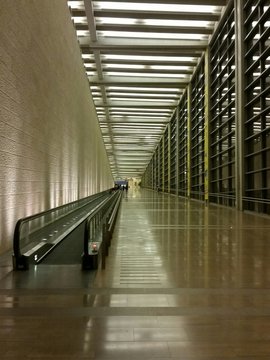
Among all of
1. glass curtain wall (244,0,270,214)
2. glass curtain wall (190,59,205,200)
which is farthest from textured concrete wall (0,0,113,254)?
glass curtain wall (190,59,205,200)

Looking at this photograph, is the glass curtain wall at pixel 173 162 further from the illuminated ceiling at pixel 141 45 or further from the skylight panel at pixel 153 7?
the skylight panel at pixel 153 7

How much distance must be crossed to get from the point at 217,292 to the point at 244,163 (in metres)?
A: 12.8

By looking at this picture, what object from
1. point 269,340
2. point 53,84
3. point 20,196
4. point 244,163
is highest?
point 53,84

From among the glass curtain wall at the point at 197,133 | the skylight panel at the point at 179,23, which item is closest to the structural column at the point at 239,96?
the skylight panel at the point at 179,23

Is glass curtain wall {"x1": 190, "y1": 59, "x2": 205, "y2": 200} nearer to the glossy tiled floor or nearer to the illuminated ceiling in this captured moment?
the illuminated ceiling

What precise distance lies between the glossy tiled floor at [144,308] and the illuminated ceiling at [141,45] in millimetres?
14024

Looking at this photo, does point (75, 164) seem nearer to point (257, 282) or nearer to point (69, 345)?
point (257, 282)

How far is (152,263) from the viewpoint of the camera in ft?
20.2

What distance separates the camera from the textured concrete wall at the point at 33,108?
6.91 m

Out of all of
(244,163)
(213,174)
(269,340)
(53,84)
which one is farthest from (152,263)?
(213,174)

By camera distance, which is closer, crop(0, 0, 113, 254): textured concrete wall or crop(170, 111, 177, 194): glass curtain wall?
crop(0, 0, 113, 254): textured concrete wall

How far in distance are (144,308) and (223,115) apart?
59.3ft

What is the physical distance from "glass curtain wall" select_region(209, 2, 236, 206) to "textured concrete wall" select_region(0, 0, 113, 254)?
26.0ft

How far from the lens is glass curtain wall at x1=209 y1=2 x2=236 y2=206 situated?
18.9 m
